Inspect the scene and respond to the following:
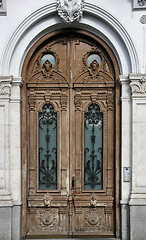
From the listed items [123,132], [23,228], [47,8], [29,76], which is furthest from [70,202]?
[47,8]

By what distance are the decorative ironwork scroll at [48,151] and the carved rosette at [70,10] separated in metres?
2.15

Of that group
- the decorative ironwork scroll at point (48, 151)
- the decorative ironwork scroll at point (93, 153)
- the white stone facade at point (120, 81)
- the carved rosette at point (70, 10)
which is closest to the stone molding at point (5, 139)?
the white stone facade at point (120, 81)

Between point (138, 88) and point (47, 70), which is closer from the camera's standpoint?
point (138, 88)

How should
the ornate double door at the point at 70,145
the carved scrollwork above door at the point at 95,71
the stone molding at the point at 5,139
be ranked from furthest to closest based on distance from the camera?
1. the carved scrollwork above door at the point at 95,71
2. the ornate double door at the point at 70,145
3. the stone molding at the point at 5,139

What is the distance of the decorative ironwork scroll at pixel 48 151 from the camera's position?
25.6 feet

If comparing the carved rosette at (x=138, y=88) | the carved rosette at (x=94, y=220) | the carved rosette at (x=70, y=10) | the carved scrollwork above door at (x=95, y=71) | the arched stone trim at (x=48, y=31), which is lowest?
the carved rosette at (x=94, y=220)

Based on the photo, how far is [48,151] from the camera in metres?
7.80

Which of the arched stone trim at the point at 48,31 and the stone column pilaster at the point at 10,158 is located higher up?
the arched stone trim at the point at 48,31

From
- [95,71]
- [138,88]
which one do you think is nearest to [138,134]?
[138,88]

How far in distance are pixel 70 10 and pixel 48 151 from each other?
3206 millimetres

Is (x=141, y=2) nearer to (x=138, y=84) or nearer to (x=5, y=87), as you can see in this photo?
(x=138, y=84)

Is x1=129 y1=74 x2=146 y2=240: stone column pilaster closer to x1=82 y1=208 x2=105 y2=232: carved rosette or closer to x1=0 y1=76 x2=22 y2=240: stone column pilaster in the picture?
x1=82 y1=208 x2=105 y2=232: carved rosette

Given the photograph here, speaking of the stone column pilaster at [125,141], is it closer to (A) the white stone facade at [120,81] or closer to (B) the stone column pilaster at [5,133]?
(A) the white stone facade at [120,81]

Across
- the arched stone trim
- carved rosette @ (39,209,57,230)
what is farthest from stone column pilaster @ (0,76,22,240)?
carved rosette @ (39,209,57,230)
